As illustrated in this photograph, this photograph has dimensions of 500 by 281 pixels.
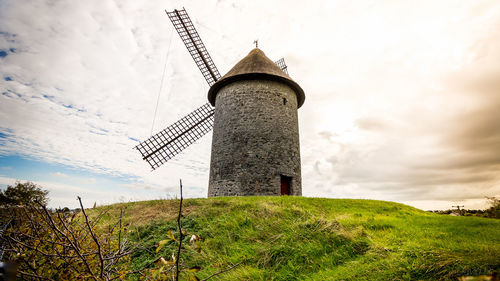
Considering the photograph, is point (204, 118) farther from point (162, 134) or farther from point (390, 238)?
point (390, 238)

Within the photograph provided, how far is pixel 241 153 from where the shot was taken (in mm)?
14430

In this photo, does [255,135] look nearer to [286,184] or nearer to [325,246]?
[286,184]

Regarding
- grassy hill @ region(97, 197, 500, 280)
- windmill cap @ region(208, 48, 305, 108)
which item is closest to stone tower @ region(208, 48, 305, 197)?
windmill cap @ region(208, 48, 305, 108)

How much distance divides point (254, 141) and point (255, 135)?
36cm

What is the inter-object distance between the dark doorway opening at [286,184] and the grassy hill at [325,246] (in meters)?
5.60

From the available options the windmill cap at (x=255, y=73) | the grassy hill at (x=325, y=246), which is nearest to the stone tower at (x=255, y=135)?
the windmill cap at (x=255, y=73)

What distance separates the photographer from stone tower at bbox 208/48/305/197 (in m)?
14.1

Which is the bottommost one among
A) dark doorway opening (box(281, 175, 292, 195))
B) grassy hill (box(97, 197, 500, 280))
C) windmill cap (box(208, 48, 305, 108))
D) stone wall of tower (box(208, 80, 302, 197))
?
grassy hill (box(97, 197, 500, 280))

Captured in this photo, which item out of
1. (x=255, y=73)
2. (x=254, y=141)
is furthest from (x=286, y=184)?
(x=255, y=73)

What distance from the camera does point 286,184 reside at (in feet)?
48.9

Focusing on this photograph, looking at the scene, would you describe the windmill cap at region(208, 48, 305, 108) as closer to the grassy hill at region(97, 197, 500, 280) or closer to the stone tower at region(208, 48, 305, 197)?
the stone tower at region(208, 48, 305, 197)

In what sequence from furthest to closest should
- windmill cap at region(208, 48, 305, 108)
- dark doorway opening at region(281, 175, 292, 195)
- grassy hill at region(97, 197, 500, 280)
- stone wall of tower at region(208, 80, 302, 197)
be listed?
windmill cap at region(208, 48, 305, 108)
dark doorway opening at region(281, 175, 292, 195)
stone wall of tower at region(208, 80, 302, 197)
grassy hill at region(97, 197, 500, 280)

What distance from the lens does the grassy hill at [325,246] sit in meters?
4.07

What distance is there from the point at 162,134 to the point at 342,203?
12583mm
